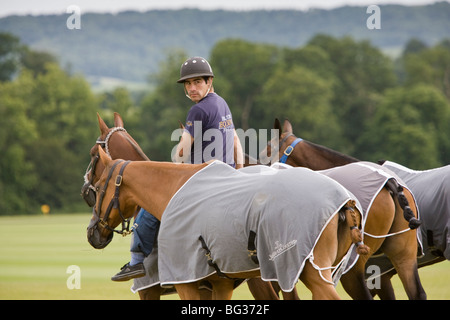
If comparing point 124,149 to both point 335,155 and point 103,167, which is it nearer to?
point 103,167

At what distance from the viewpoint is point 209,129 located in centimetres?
705

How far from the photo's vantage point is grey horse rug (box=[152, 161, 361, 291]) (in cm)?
547

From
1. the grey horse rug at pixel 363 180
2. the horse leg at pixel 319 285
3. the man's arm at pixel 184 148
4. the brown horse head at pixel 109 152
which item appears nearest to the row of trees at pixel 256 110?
the brown horse head at pixel 109 152

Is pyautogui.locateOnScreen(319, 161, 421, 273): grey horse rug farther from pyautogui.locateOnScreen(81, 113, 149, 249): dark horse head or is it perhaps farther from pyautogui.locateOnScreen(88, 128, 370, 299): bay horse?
pyautogui.locateOnScreen(81, 113, 149, 249): dark horse head

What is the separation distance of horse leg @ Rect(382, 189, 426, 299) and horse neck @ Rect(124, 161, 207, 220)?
7.32ft

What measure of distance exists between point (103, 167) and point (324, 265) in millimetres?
3242

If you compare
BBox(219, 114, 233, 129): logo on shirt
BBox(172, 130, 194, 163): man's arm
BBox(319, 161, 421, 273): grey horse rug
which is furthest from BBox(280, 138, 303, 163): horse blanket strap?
BBox(172, 130, 194, 163): man's arm

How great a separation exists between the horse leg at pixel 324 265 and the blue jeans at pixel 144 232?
2151 mm

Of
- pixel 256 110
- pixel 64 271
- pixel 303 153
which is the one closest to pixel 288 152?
pixel 303 153

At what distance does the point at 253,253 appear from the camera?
18.9 feet

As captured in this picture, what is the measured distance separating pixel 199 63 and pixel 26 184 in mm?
56158

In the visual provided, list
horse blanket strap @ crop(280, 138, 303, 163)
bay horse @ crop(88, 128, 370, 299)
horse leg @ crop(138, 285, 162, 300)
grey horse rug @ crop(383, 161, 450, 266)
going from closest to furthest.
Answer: bay horse @ crop(88, 128, 370, 299), horse leg @ crop(138, 285, 162, 300), grey horse rug @ crop(383, 161, 450, 266), horse blanket strap @ crop(280, 138, 303, 163)

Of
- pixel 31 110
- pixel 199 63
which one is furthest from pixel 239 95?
pixel 199 63

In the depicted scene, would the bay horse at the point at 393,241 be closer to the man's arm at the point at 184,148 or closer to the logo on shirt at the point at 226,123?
the logo on shirt at the point at 226,123
